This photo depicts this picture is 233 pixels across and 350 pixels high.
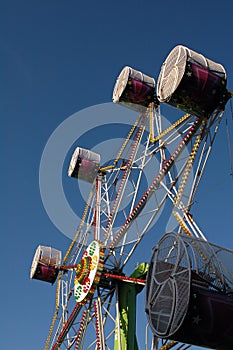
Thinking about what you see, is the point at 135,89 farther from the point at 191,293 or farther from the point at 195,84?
the point at 191,293

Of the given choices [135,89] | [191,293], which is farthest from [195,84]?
[135,89]

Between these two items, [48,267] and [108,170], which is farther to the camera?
[48,267]

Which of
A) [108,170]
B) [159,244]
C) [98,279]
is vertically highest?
[108,170]

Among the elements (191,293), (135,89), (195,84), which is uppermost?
(135,89)

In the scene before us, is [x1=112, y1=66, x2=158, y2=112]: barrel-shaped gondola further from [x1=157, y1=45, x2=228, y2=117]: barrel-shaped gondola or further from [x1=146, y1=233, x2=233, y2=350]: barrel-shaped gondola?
[x1=146, y1=233, x2=233, y2=350]: barrel-shaped gondola

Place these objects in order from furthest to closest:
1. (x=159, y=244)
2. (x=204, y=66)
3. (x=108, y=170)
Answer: (x=108, y=170) → (x=204, y=66) → (x=159, y=244)

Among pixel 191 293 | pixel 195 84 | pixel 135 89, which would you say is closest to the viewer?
pixel 191 293

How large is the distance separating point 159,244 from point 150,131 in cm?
1249

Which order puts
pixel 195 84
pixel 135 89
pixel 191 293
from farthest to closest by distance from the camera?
pixel 135 89 < pixel 195 84 < pixel 191 293

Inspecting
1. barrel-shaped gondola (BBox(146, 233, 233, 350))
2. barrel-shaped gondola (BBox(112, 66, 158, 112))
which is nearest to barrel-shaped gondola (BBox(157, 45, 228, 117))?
barrel-shaped gondola (BBox(146, 233, 233, 350))

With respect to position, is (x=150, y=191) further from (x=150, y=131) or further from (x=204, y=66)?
(x=204, y=66)

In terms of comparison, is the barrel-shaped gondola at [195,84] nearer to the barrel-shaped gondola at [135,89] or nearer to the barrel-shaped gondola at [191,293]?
the barrel-shaped gondola at [191,293]

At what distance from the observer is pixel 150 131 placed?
104 ft

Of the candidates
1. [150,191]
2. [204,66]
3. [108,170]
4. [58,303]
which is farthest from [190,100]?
[58,303]
